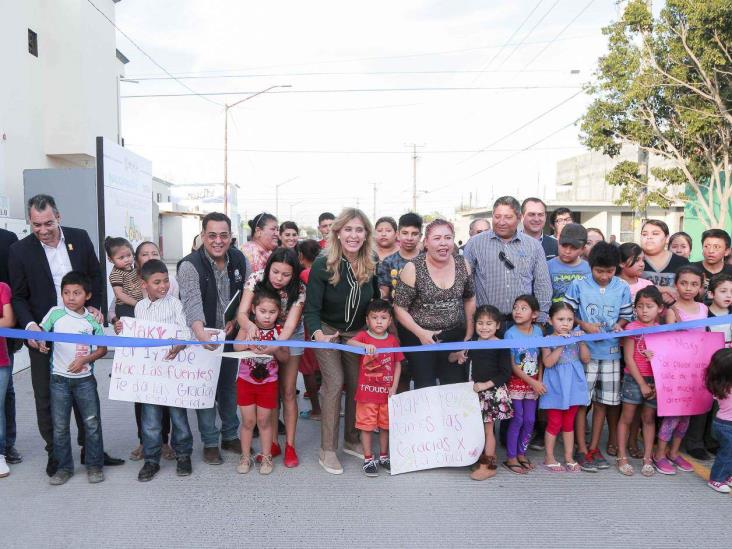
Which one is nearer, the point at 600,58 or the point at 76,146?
the point at 76,146

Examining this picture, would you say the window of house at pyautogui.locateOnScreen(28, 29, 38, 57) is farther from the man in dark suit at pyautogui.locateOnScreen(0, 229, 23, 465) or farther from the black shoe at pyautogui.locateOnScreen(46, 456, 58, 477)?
the black shoe at pyautogui.locateOnScreen(46, 456, 58, 477)

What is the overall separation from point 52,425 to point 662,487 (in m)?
4.48

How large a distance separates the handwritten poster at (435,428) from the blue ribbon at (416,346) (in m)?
0.38

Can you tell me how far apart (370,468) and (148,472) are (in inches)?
64.3

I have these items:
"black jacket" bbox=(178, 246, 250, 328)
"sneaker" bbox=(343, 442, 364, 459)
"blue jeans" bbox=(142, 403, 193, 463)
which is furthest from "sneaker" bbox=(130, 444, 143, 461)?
"sneaker" bbox=(343, 442, 364, 459)

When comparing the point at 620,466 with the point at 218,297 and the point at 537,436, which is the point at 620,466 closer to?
the point at 537,436

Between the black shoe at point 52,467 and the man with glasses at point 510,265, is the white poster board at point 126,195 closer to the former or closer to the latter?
the black shoe at point 52,467

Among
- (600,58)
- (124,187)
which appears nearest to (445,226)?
(124,187)

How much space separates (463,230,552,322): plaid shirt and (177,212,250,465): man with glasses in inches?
81.0

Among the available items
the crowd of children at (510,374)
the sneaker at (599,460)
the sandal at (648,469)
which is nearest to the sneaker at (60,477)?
the crowd of children at (510,374)

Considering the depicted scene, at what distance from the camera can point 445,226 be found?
13.8 ft

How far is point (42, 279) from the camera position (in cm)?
421

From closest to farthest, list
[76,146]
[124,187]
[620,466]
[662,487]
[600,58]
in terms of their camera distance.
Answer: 1. [662,487]
2. [620,466]
3. [124,187]
4. [76,146]
5. [600,58]

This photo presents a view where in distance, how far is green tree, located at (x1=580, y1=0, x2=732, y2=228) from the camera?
1387cm
